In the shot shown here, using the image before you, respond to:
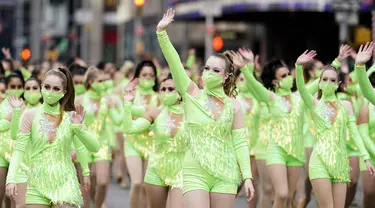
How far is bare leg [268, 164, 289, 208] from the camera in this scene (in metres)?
13.9

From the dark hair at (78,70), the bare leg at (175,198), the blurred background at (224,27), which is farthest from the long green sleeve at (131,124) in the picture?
the blurred background at (224,27)

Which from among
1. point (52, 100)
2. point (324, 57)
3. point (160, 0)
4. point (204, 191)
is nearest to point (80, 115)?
point (52, 100)

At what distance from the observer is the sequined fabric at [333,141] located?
1256 cm

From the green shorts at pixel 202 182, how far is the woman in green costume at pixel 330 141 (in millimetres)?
2527

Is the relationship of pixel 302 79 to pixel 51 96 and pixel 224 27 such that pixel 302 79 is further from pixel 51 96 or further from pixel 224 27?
pixel 224 27

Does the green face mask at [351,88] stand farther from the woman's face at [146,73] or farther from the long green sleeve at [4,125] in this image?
the long green sleeve at [4,125]

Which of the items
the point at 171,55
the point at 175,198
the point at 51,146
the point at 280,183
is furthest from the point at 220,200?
the point at 280,183

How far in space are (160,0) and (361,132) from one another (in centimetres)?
4642

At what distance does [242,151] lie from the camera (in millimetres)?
10297

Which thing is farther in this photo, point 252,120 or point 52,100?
point 252,120

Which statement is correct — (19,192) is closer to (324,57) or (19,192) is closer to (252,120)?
(252,120)

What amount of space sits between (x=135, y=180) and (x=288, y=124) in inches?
82.3

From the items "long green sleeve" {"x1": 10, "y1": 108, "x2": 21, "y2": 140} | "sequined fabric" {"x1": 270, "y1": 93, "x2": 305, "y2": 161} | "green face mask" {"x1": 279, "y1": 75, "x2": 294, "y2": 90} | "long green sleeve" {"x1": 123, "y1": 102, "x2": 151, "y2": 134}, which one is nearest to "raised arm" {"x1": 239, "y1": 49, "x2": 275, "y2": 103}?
"sequined fabric" {"x1": 270, "y1": 93, "x2": 305, "y2": 161}

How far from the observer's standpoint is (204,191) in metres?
10.0
